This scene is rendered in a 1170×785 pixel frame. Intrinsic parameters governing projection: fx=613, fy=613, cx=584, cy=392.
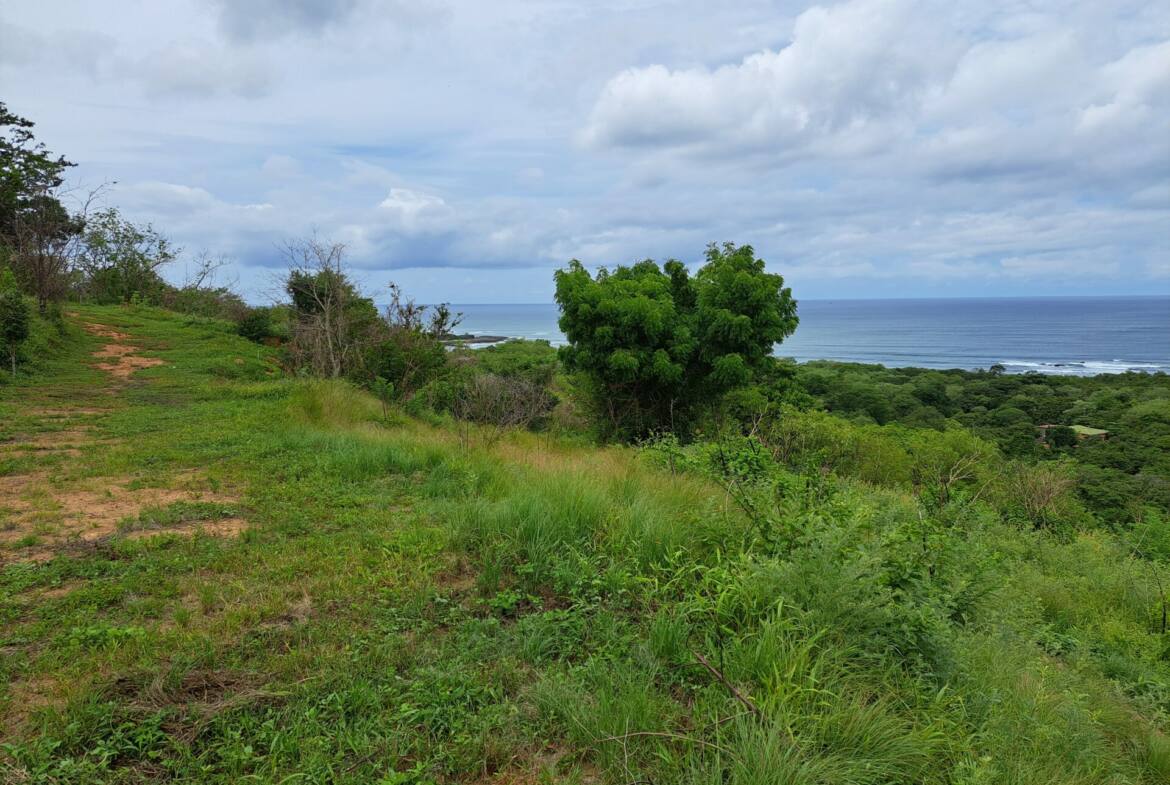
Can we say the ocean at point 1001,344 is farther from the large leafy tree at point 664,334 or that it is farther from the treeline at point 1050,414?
the large leafy tree at point 664,334

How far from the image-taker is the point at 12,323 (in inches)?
512

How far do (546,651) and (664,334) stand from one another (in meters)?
14.6

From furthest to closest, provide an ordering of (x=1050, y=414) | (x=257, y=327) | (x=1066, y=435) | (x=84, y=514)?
(x=1050, y=414) < (x=1066, y=435) < (x=257, y=327) < (x=84, y=514)

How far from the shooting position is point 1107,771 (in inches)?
108

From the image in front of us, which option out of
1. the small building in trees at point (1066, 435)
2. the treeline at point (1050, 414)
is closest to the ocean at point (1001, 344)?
the treeline at point (1050, 414)

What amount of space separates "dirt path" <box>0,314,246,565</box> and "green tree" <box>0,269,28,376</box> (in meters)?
6.38

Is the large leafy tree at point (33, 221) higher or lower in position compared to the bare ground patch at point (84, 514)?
higher

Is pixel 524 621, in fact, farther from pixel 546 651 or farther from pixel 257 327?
pixel 257 327

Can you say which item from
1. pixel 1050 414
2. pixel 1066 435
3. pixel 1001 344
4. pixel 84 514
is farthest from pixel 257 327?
pixel 1001 344

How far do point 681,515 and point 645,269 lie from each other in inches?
617

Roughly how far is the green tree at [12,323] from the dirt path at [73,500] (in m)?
6.38

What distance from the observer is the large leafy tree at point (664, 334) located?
16625mm

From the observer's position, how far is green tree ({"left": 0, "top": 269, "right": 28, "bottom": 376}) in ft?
42.3

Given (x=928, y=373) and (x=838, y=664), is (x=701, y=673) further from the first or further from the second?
(x=928, y=373)
